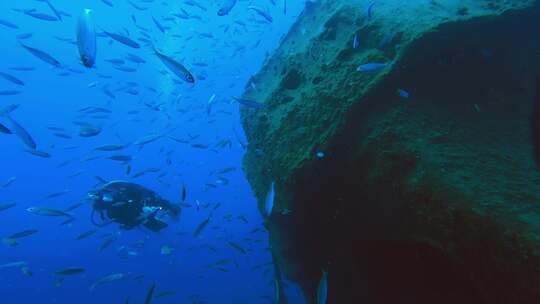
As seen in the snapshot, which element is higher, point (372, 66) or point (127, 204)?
point (372, 66)

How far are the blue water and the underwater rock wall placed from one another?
192 inches

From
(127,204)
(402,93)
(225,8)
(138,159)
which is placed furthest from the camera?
(138,159)

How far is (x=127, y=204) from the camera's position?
336 inches

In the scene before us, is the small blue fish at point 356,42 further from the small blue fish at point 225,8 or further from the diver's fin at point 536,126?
the diver's fin at point 536,126

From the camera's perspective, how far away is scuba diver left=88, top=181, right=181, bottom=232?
8312 millimetres

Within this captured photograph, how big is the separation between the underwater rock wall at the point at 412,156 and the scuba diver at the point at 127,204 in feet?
11.7

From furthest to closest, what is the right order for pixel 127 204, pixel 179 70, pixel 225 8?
pixel 127 204
pixel 225 8
pixel 179 70

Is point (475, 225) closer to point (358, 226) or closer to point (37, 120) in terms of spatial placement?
point (358, 226)

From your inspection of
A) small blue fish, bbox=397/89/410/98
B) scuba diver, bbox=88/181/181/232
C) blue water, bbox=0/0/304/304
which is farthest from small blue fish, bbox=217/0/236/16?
blue water, bbox=0/0/304/304

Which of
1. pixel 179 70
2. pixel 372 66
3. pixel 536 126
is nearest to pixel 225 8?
pixel 179 70

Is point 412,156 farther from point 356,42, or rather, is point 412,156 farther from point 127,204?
point 127,204

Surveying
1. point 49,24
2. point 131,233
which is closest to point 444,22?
point 131,233

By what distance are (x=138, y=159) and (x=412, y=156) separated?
71857mm

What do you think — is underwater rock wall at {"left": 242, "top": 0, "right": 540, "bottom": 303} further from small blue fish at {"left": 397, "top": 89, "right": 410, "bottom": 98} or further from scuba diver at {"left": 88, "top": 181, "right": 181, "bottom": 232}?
scuba diver at {"left": 88, "top": 181, "right": 181, "bottom": 232}
